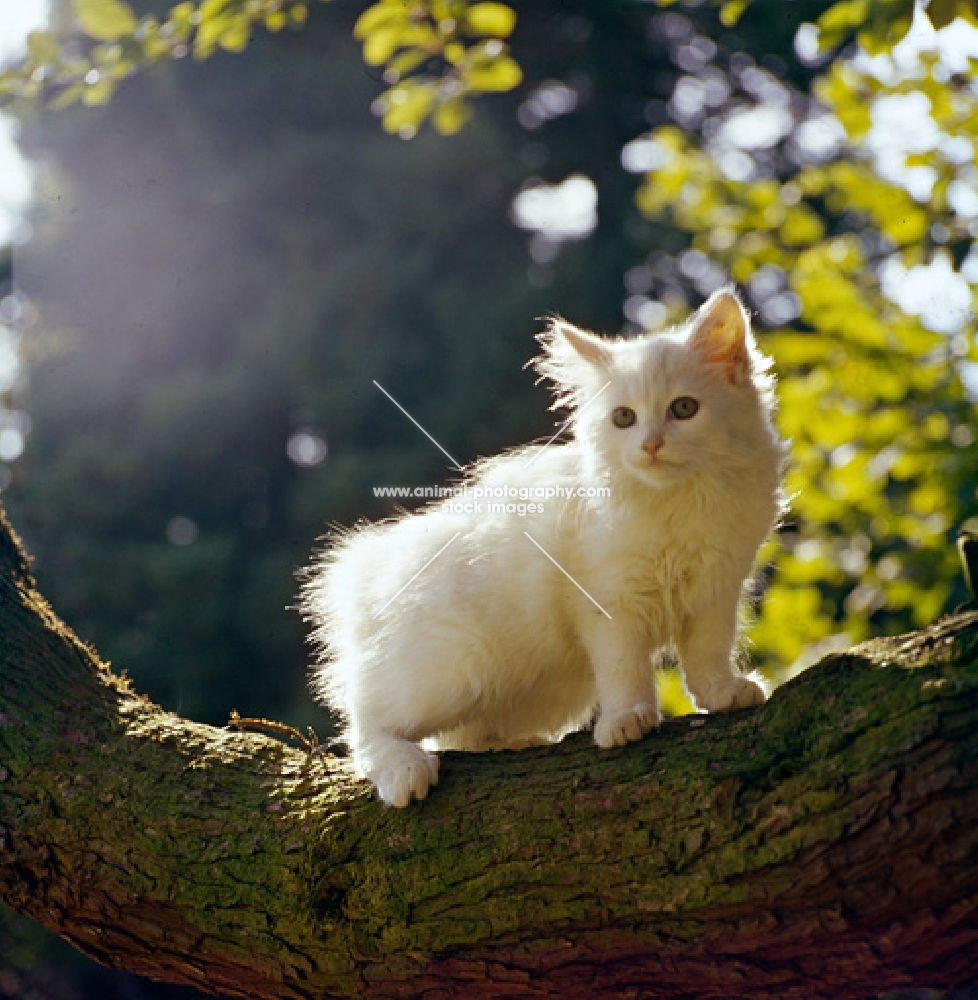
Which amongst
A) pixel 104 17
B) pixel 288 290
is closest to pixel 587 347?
pixel 104 17

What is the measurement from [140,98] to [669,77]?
4.07 m

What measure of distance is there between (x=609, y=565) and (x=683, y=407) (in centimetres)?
43

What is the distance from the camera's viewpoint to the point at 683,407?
255 cm

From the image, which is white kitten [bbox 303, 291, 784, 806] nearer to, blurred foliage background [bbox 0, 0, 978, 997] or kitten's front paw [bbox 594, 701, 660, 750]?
kitten's front paw [bbox 594, 701, 660, 750]

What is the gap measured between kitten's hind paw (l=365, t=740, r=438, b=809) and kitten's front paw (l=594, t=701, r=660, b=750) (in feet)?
1.18

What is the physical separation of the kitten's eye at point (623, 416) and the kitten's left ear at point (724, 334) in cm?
24

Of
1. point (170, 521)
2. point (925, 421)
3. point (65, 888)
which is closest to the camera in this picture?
point (65, 888)

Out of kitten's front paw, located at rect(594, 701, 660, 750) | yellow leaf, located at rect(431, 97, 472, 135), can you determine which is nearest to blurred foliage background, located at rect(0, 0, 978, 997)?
yellow leaf, located at rect(431, 97, 472, 135)

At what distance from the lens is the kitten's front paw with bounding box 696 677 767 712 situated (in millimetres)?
2357

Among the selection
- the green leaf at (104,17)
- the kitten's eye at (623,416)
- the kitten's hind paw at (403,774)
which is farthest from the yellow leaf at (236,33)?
the kitten's hind paw at (403,774)

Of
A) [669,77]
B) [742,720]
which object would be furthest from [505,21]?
[669,77]

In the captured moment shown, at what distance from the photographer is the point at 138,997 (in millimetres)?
7438

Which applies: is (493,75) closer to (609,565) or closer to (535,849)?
(609,565)

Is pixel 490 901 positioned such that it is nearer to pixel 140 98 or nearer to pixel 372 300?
pixel 372 300
